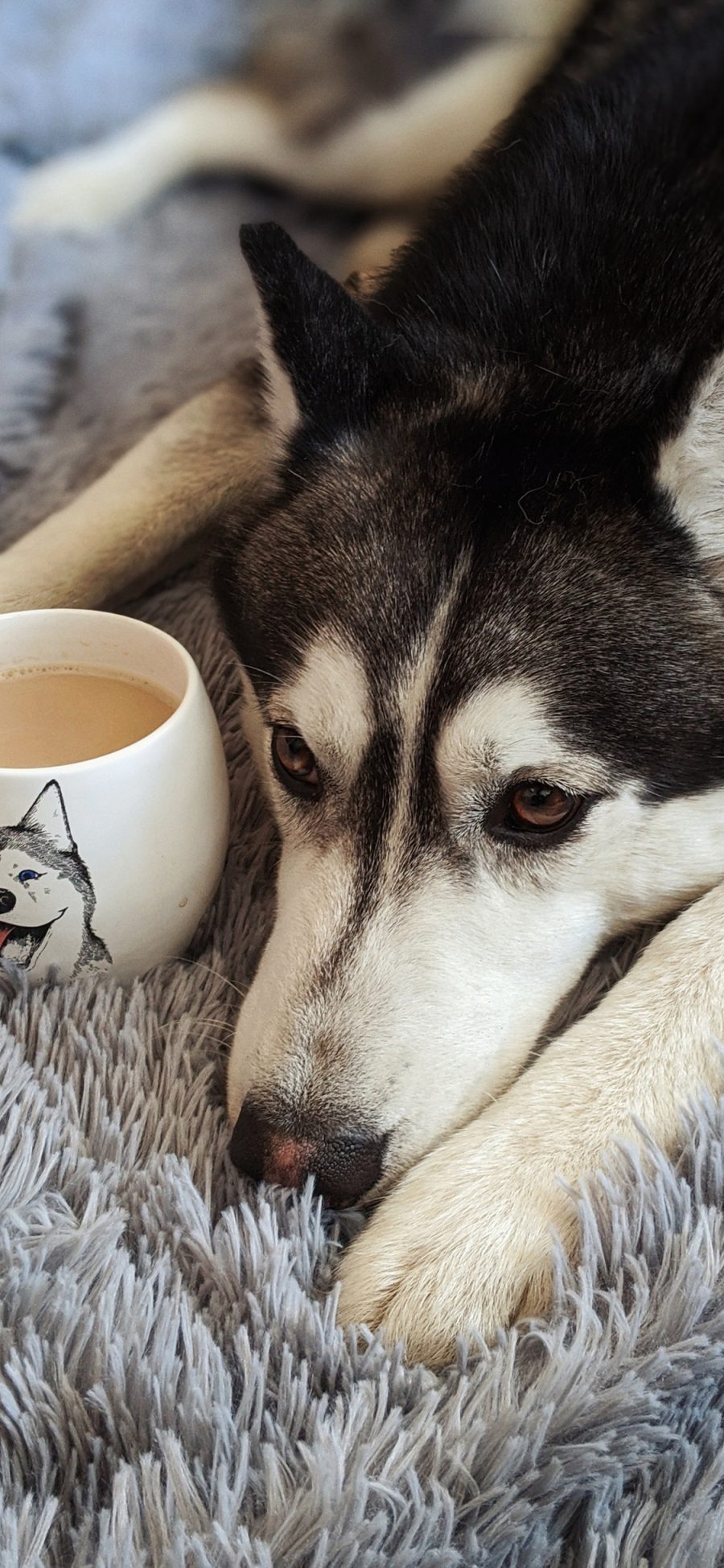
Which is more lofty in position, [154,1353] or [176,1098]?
[176,1098]

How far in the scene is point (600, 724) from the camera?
46.1 inches

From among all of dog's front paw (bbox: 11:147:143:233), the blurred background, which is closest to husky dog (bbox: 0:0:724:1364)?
the blurred background

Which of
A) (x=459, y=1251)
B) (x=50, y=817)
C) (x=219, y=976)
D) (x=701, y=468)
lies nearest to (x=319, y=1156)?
(x=459, y=1251)

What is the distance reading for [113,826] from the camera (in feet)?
3.90

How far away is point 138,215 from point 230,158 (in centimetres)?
22

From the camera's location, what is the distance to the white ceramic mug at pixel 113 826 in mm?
1168

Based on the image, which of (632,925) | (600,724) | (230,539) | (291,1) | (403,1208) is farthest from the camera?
(291,1)

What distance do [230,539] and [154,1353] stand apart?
3.12 feet

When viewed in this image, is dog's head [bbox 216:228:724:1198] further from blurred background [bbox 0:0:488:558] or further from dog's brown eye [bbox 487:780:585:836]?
blurred background [bbox 0:0:488:558]

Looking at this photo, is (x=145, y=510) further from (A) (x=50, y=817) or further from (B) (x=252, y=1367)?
(B) (x=252, y=1367)

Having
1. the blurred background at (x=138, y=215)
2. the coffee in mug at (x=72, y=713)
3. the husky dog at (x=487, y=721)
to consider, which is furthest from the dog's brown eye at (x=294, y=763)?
the blurred background at (x=138, y=215)

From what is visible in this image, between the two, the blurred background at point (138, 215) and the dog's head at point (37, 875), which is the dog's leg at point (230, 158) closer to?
the blurred background at point (138, 215)

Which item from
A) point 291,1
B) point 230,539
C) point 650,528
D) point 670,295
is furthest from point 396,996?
point 291,1

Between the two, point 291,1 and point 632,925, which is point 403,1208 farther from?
point 291,1
